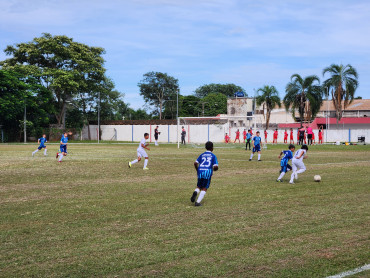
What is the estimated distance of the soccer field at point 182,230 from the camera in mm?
5375

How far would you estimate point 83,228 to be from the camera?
7.43 metres

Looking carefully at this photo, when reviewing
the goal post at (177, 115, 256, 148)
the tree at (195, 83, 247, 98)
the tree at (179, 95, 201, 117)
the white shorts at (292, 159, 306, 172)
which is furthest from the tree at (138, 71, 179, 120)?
the white shorts at (292, 159, 306, 172)

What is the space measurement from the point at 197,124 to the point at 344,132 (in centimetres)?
1940

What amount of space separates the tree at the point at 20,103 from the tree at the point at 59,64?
1.61 m

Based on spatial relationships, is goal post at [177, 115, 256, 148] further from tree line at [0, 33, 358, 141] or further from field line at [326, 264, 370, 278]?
field line at [326, 264, 370, 278]

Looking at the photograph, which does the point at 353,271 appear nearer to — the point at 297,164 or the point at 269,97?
the point at 297,164

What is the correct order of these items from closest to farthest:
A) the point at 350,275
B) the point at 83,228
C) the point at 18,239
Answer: the point at 350,275, the point at 18,239, the point at 83,228

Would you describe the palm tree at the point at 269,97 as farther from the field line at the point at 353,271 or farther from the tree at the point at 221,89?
the field line at the point at 353,271

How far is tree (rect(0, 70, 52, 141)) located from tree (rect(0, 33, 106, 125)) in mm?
1612

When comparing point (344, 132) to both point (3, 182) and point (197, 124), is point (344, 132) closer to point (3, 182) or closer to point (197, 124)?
point (197, 124)

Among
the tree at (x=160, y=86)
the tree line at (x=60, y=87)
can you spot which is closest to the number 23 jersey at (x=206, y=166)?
the tree line at (x=60, y=87)

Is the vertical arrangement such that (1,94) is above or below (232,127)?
above

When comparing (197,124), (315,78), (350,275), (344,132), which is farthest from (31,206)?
(315,78)

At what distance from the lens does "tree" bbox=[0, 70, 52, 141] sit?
183 ft
